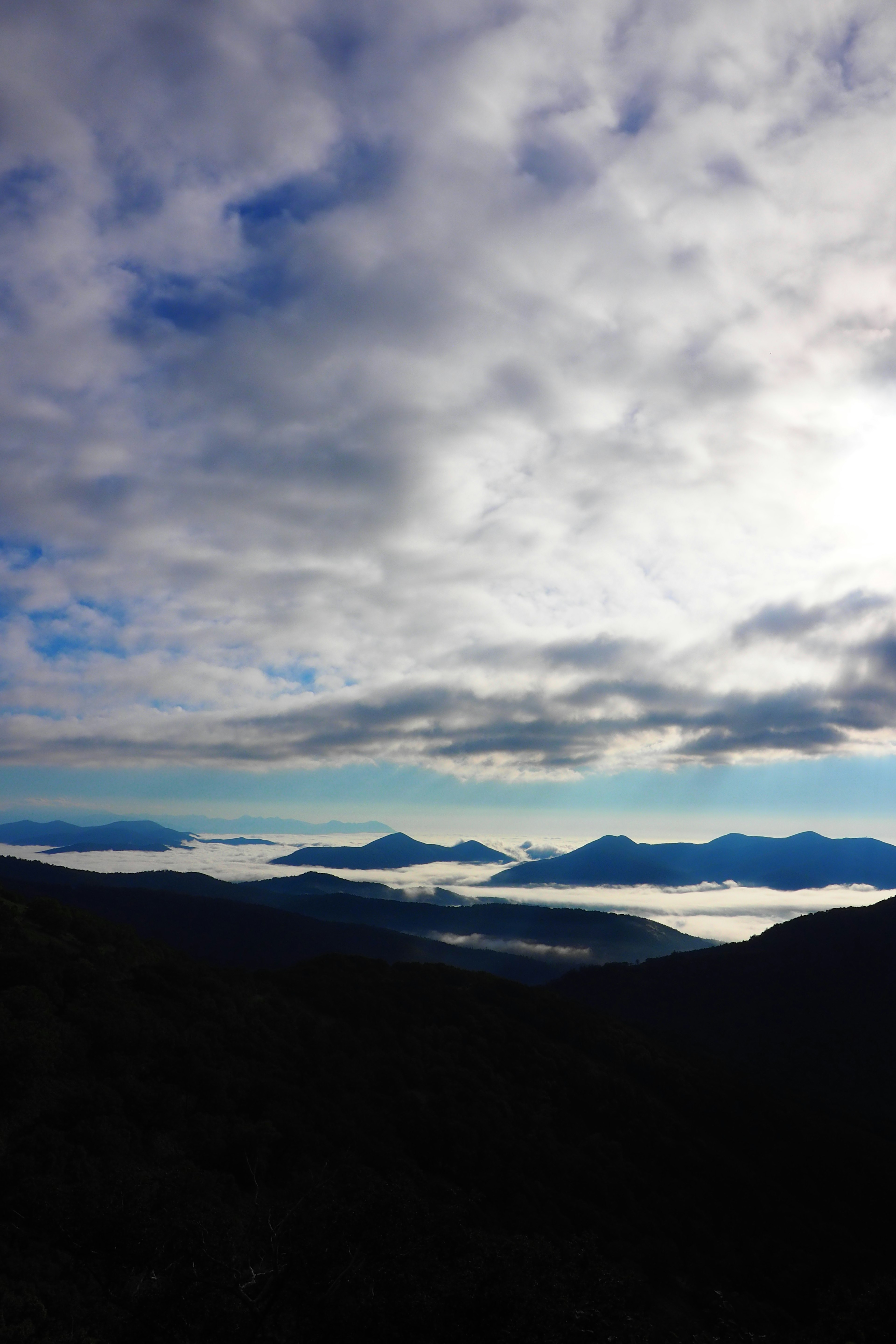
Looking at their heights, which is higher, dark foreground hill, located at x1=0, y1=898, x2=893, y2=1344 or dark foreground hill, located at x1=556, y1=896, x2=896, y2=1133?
dark foreground hill, located at x1=0, y1=898, x2=893, y2=1344

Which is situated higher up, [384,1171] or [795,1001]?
[384,1171]

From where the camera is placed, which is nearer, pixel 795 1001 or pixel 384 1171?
pixel 384 1171

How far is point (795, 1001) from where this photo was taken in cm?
14688

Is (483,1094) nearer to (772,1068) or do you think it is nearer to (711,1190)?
(711,1190)

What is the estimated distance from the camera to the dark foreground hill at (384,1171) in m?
23.2

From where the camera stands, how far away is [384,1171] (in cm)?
4847

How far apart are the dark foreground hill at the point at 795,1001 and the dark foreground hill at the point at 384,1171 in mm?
45762

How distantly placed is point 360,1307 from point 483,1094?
153ft

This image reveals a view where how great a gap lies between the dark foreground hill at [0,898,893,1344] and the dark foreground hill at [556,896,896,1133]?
4576cm

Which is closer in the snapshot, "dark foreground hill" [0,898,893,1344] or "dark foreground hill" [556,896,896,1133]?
"dark foreground hill" [0,898,893,1344]

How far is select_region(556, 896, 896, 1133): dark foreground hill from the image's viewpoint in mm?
123188

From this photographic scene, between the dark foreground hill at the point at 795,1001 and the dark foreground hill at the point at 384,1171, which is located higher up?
the dark foreground hill at the point at 384,1171

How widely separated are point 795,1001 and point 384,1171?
127527mm

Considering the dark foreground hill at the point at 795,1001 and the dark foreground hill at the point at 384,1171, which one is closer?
the dark foreground hill at the point at 384,1171
